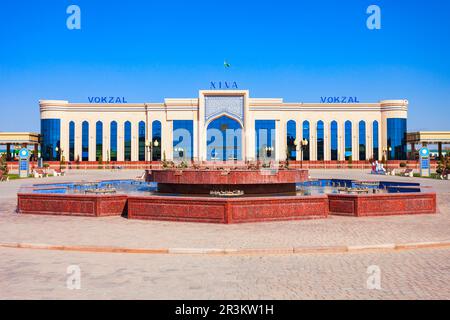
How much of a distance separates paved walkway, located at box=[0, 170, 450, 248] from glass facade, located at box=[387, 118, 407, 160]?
56175mm

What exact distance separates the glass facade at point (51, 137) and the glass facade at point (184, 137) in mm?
17730

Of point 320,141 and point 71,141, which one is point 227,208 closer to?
point 320,141

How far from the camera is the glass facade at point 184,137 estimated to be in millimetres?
63209

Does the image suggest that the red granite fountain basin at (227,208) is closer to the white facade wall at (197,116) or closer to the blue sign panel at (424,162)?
the blue sign panel at (424,162)

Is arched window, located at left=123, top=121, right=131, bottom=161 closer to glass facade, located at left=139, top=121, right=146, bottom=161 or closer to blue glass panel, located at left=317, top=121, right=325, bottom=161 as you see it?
glass facade, located at left=139, top=121, right=146, bottom=161

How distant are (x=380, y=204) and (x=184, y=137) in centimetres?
5164

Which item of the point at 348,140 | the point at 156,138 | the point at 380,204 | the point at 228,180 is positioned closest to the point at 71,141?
the point at 156,138

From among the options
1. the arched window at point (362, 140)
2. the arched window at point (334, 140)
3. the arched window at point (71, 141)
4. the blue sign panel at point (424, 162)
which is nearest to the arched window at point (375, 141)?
the arched window at point (362, 140)

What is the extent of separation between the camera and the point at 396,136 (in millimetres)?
66062

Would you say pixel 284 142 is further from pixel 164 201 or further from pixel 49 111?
pixel 164 201
